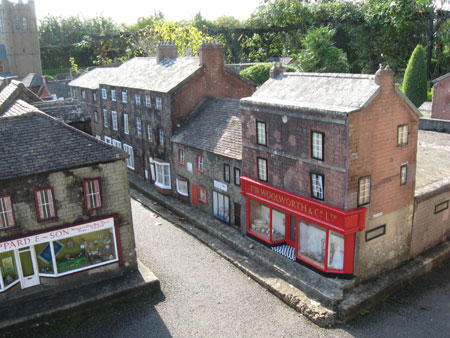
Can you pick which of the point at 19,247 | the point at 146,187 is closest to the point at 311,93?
the point at 19,247

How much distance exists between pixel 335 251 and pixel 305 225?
1.96 m

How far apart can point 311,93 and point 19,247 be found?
14.2 m

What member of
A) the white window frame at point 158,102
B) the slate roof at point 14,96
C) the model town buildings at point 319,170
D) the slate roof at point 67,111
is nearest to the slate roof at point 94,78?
the white window frame at point 158,102

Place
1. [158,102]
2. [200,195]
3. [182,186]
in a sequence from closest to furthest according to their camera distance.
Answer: [200,195] → [182,186] → [158,102]

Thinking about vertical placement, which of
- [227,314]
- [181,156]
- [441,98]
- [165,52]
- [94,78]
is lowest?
[227,314]

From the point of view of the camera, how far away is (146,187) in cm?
3275

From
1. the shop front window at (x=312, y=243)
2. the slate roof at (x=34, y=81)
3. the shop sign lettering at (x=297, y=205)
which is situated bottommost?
the shop front window at (x=312, y=243)

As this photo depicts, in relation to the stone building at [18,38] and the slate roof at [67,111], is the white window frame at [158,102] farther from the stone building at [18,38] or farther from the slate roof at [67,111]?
the stone building at [18,38]

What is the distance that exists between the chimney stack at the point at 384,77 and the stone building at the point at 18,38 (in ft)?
257

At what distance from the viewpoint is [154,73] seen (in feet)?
109

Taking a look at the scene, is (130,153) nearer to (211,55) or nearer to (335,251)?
(211,55)

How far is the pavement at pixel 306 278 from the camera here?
17406 millimetres

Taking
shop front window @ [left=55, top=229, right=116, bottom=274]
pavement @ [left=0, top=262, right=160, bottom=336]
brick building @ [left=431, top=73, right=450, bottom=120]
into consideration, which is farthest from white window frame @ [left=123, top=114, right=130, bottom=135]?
brick building @ [left=431, top=73, right=450, bottom=120]

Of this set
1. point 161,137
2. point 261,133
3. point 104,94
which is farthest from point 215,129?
point 104,94
